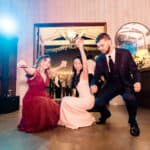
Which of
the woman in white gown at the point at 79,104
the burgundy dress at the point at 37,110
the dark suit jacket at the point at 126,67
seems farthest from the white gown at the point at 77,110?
the dark suit jacket at the point at 126,67

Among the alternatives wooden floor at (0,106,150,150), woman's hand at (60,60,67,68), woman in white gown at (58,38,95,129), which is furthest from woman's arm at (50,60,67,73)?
wooden floor at (0,106,150,150)

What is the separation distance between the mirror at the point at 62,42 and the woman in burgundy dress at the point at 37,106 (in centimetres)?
255

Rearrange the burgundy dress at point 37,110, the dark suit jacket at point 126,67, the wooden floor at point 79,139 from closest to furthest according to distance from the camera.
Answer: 1. the wooden floor at point 79,139
2. the dark suit jacket at point 126,67
3. the burgundy dress at point 37,110

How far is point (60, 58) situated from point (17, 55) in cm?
98

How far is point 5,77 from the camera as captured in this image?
4.77 meters

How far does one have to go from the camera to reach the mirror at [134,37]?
556 cm

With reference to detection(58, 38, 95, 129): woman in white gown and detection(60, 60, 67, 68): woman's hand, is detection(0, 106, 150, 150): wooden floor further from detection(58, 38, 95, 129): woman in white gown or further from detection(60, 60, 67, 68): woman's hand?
detection(60, 60, 67, 68): woman's hand

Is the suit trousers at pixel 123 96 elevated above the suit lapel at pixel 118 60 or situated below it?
below

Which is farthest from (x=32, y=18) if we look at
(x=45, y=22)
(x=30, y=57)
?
(x=30, y=57)

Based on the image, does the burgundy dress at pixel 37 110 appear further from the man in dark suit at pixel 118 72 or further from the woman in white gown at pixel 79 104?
the man in dark suit at pixel 118 72

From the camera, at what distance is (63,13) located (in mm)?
5738

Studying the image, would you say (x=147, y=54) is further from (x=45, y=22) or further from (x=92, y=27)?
(x=45, y=22)

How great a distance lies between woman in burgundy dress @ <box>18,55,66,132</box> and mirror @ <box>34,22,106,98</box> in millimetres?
2555

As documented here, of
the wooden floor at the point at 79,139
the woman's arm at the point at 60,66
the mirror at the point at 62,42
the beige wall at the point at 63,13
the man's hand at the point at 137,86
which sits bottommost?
the wooden floor at the point at 79,139
